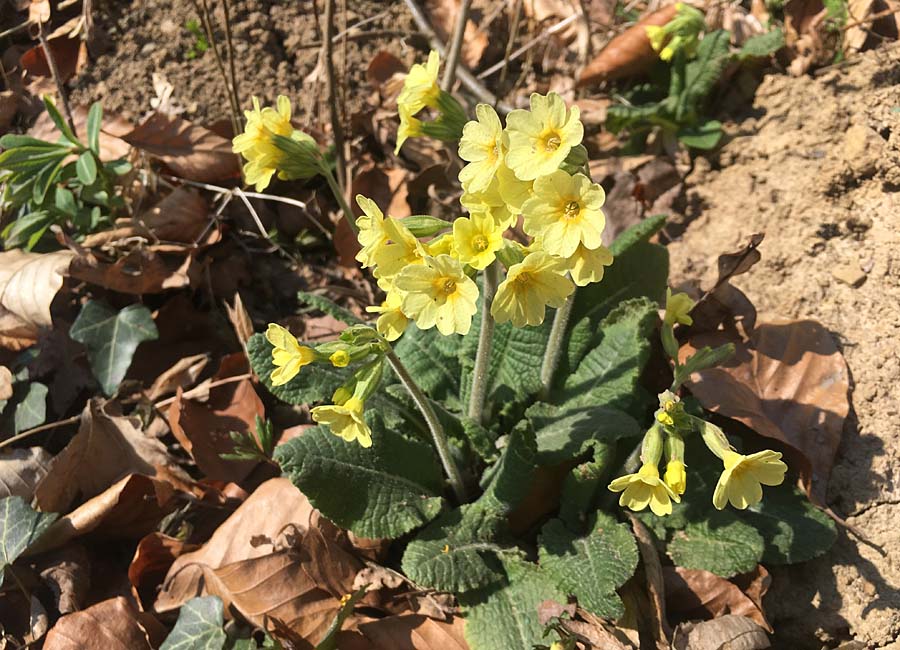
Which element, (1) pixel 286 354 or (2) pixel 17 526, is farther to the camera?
(2) pixel 17 526

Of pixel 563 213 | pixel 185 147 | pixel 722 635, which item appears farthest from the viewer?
pixel 185 147

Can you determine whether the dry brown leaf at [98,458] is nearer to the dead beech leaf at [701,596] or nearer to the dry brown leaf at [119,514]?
the dry brown leaf at [119,514]

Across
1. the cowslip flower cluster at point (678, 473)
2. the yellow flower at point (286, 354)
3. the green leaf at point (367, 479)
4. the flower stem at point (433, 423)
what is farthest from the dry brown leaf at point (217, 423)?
the cowslip flower cluster at point (678, 473)

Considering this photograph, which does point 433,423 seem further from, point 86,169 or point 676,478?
point 86,169

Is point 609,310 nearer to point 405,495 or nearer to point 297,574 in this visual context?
point 405,495

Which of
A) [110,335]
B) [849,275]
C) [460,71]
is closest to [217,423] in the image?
[110,335]

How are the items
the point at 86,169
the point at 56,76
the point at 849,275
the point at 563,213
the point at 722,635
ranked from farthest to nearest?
the point at 56,76
the point at 86,169
the point at 849,275
the point at 722,635
the point at 563,213

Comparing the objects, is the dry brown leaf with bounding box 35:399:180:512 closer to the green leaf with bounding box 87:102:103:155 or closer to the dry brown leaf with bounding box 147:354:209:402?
the dry brown leaf with bounding box 147:354:209:402

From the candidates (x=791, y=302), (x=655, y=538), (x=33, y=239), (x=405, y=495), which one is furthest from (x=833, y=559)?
(x=33, y=239)
